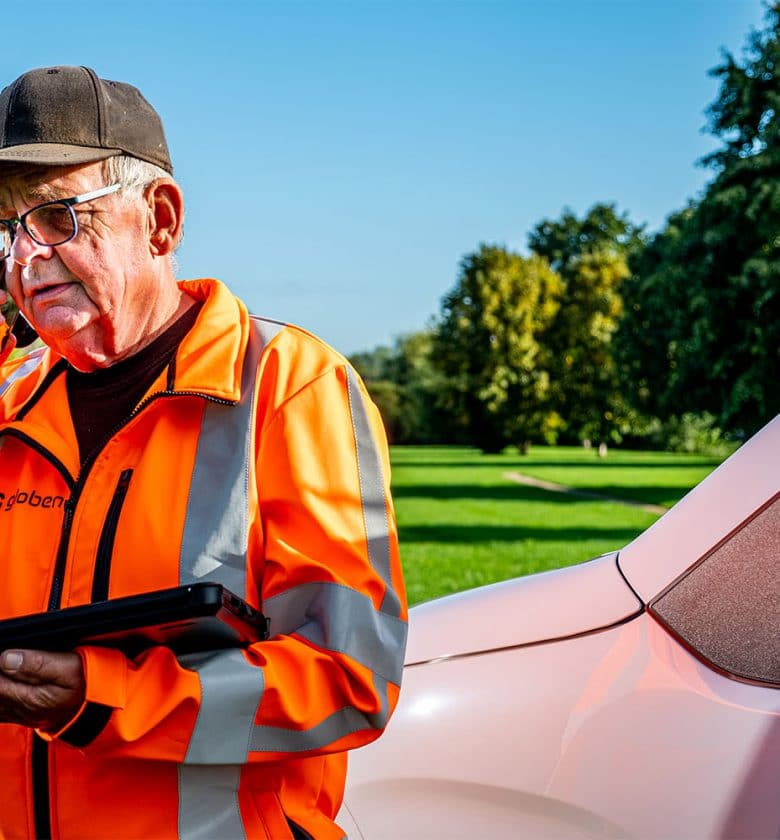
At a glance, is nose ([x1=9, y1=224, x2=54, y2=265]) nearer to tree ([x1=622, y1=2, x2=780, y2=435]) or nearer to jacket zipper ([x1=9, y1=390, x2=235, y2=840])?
jacket zipper ([x1=9, y1=390, x2=235, y2=840])

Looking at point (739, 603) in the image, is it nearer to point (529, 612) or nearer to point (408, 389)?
point (529, 612)

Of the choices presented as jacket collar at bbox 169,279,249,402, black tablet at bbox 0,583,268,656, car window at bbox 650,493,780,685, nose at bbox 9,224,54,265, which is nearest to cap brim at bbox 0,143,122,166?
nose at bbox 9,224,54,265

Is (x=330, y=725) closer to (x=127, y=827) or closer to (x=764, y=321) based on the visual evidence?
(x=127, y=827)

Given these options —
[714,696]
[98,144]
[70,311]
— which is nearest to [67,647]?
[70,311]

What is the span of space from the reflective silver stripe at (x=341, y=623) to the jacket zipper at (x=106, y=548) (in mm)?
268

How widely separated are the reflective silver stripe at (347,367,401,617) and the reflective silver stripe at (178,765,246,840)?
0.37 m

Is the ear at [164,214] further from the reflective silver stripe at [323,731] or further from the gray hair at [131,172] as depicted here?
the reflective silver stripe at [323,731]

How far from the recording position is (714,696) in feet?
6.88

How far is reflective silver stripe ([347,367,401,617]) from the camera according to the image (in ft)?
6.08

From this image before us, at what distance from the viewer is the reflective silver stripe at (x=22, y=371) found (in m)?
2.32

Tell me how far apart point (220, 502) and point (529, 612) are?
0.89 metres

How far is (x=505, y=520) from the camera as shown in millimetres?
23844

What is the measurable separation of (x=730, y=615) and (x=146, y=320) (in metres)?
1.25

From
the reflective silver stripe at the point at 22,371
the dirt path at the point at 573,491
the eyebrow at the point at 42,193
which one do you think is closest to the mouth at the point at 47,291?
the eyebrow at the point at 42,193
